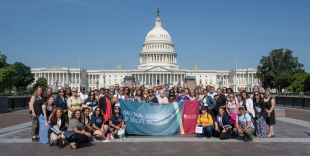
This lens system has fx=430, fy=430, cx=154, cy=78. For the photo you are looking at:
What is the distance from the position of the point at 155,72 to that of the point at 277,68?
64.0 meters

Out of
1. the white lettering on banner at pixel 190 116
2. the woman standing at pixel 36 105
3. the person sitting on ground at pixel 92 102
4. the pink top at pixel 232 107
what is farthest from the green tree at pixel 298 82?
the woman standing at pixel 36 105

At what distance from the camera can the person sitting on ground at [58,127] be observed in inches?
534

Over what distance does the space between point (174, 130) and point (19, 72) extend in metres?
90.3

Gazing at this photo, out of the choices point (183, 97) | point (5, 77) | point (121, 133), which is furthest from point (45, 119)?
point (5, 77)

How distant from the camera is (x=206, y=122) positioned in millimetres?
15531

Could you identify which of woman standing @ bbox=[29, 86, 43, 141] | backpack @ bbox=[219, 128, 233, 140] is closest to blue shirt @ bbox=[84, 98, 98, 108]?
woman standing @ bbox=[29, 86, 43, 141]

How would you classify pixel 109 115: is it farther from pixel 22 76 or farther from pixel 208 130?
pixel 22 76

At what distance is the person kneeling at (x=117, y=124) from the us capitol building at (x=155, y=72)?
12690 centimetres

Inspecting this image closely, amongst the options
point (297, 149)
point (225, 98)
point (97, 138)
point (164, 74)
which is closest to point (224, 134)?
point (225, 98)

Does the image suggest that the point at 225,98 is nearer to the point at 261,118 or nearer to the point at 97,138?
the point at 261,118

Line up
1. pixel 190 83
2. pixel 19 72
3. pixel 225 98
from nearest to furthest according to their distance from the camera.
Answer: pixel 225 98 → pixel 190 83 → pixel 19 72

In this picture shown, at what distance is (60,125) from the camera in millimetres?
14195

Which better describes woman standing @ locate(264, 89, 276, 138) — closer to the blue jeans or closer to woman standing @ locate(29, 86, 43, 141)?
the blue jeans

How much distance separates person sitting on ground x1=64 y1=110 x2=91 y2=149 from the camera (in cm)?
1319
